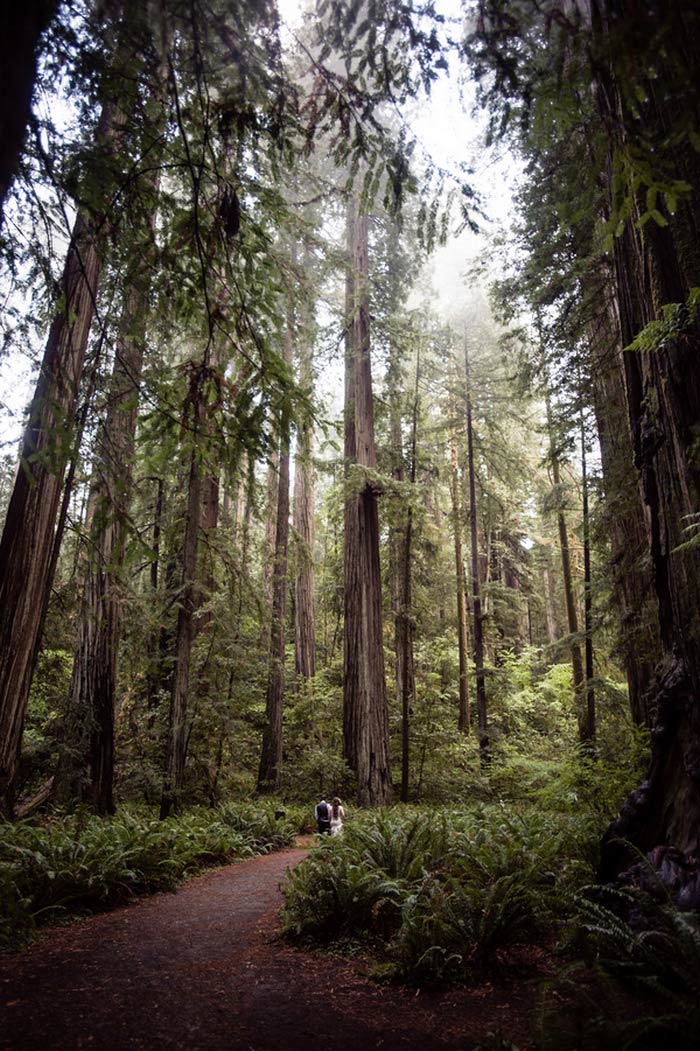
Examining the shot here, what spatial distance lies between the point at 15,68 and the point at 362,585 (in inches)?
435

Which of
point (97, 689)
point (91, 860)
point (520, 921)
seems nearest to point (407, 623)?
point (97, 689)

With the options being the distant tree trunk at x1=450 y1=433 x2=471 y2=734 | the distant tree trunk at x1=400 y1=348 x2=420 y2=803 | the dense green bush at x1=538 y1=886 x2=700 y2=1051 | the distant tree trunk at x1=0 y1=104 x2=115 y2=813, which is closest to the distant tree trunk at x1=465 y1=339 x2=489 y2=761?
the distant tree trunk at x1=450 y1=433 x2=471 y2=734

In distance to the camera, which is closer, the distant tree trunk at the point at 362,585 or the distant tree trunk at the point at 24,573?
the distant tree trunk at the point at 24,573

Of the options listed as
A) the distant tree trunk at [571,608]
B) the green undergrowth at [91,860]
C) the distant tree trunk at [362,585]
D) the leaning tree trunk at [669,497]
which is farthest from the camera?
the distant tree trunk at [362,585]

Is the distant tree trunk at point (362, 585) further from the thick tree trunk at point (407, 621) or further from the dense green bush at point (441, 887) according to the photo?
the dense green bush at point (441, 887)

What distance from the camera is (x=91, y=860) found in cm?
612

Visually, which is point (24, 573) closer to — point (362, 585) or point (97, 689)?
point (97, 689)

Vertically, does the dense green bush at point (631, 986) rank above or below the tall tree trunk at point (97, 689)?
below

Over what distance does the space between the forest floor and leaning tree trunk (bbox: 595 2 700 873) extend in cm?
130

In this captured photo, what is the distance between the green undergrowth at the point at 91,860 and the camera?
207 inches

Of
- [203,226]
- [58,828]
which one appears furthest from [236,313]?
[58,828]

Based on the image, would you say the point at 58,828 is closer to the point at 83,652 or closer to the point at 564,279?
the point at 83,652

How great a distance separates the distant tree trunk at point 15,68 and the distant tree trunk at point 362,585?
9.85 metres

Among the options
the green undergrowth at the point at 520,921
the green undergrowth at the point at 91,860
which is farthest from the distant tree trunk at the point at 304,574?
the green undergrowth at the point at 520,921
